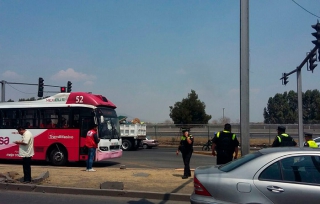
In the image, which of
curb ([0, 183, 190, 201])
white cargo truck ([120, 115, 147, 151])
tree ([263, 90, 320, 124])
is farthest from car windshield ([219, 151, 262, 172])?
tree ([263, 90, 320, 124])

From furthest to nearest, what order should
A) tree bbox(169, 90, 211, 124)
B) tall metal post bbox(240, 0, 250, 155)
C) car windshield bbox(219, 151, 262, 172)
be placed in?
1. tree bbox(169, 90, 211, 124)
2. tall metal post bbox(240, 0, 250, 155)
3. car windshield bbox(219, 151, 262, 172)

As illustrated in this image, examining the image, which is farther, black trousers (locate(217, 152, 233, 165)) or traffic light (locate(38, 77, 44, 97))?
traffic light (locate(38, 77, 44, 97))

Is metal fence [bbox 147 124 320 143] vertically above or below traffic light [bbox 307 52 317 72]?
below

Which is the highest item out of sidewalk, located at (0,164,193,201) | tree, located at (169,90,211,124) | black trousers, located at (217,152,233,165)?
tree, located at (169,90,211,124)

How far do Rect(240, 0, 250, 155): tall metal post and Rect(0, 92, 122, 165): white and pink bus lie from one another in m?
8.34

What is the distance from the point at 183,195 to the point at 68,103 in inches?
383

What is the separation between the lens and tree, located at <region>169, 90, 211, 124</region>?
48.8 m

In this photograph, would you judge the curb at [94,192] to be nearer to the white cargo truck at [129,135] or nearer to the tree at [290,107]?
the white cargo truck at [129,135]

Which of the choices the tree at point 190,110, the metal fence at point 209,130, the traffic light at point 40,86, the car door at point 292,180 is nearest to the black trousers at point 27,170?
the car door at point 292,180

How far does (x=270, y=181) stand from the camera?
5.79 m

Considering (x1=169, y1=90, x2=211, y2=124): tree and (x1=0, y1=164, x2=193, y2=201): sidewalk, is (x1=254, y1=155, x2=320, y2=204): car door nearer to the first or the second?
(x1=0, y1=164, x2=193, y2=201): sidewalk

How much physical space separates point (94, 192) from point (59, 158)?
24.2 feet

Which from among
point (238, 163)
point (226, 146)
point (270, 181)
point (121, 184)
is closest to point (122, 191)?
point (121, 184)

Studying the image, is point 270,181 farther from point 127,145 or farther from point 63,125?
point 127,145
